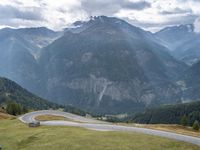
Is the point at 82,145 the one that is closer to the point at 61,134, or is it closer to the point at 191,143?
the point at 61,134

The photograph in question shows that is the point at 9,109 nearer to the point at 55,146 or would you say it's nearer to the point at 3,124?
the point at 3,124

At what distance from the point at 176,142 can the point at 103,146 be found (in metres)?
13.4

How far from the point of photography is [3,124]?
110312mm

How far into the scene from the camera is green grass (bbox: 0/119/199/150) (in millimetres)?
65062

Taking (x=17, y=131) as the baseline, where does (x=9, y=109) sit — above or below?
above

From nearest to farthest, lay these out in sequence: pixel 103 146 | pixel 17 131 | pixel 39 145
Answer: pixel 103 146 → pixel 39 145 → pixel 17 131

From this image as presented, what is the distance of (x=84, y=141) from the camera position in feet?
227

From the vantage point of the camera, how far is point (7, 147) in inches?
2867

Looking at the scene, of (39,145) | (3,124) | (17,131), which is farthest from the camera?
(3,124)

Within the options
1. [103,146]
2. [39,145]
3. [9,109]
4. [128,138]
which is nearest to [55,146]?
[39,145]

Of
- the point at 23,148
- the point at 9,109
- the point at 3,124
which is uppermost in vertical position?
the point at 9,109

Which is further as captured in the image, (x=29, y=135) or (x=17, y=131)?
(x=17, y=131)

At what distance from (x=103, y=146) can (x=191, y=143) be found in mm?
16164

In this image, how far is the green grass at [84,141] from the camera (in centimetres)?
6506
